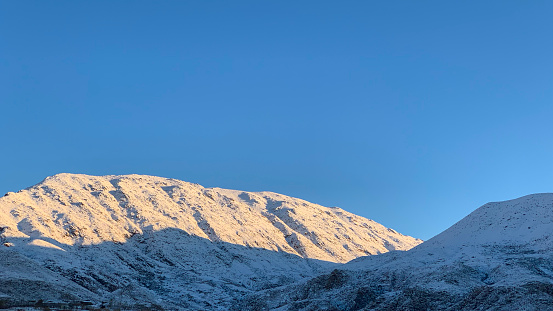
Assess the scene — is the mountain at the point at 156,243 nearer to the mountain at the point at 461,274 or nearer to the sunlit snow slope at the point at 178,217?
the sunlit snow slope at the point at 178,217

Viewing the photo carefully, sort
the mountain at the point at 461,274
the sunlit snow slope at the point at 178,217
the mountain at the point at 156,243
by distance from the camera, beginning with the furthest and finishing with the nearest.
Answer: the sunlit snow slope at the point at 178,217 < the mountain at the point at 156,243 < the mountain at the point at 461,274

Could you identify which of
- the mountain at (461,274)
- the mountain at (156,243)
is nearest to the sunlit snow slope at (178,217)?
the mountain at (156,243)

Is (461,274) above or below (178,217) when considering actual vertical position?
below

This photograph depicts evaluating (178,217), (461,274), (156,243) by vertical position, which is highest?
(178,217)

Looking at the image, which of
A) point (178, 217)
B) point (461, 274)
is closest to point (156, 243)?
point (178, 217)

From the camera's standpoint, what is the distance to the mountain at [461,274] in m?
54.7

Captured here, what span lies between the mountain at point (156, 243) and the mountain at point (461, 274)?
14.5m

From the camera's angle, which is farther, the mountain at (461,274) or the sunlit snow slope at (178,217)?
the sunlit snow slope at (178,217)

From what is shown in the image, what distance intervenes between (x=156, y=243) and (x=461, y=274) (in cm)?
6719

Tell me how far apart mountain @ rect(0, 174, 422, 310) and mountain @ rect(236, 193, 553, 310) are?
1452cm

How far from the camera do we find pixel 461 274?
209 feet

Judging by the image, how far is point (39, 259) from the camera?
8619 cm

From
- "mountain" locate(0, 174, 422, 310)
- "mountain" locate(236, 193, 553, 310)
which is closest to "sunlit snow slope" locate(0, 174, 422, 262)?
"mountain" locate(0, 174, 422, 310)

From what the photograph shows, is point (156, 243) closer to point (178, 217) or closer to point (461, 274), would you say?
point (178, 217)
